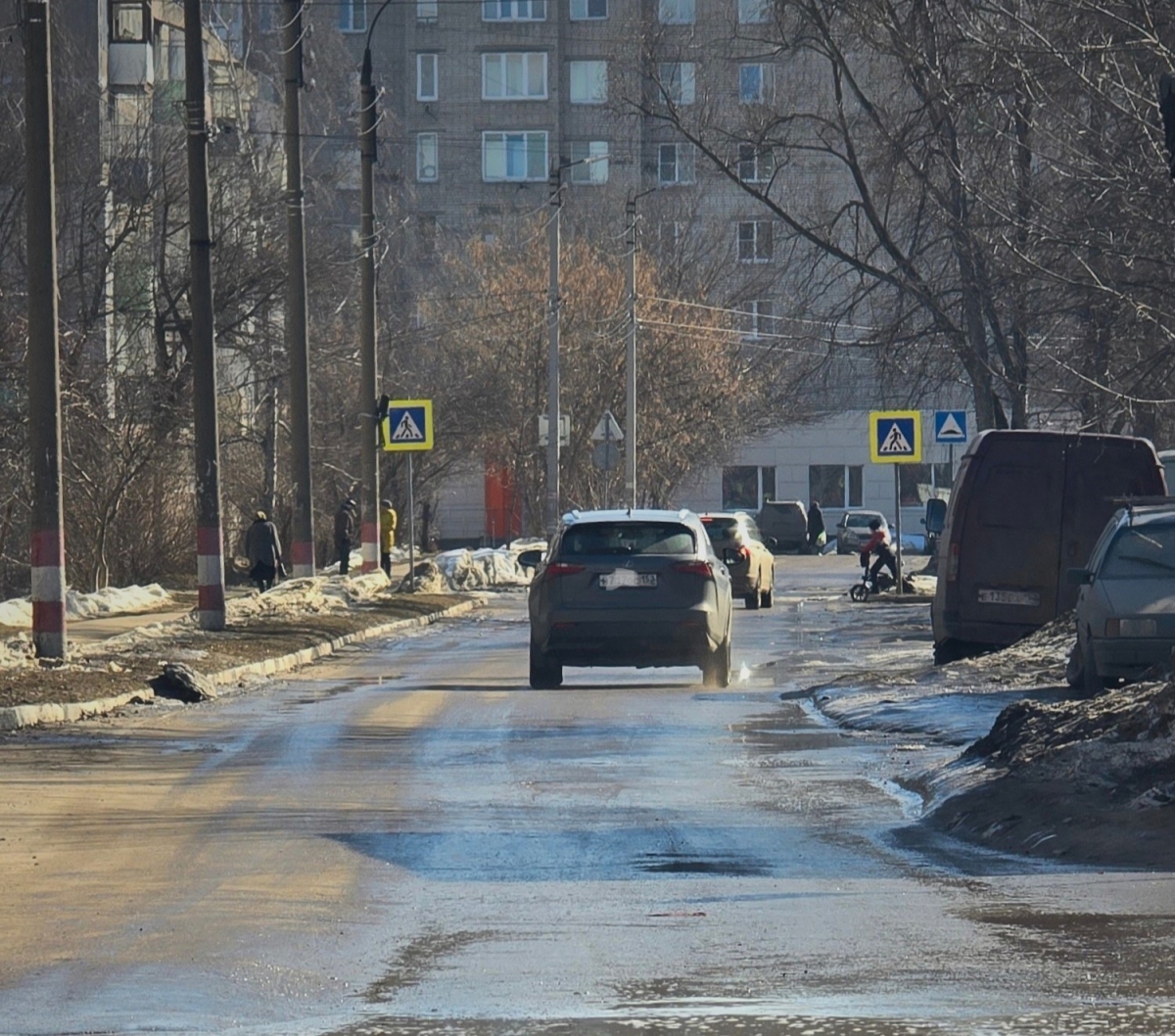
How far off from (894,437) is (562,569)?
15126 millimetres

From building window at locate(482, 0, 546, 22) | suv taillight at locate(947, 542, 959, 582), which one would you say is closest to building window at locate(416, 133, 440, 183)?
building window at locate(482, 0, 546, 22)

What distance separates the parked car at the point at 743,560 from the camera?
36719 millimetres

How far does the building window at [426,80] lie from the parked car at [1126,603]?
69173 millimetres

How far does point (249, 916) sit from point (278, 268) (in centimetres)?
3365

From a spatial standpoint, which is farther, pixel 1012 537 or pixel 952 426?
pixel 952 426

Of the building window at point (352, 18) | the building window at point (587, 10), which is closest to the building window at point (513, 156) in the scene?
the building window at point (587, 10)

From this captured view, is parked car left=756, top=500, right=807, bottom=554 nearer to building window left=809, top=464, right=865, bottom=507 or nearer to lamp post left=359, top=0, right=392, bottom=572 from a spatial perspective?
building window left=809, top=464, right=865, bottom=507

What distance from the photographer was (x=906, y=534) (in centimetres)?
7425

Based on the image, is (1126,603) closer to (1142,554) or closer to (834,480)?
(1142,554)

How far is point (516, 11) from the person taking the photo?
3290 inches

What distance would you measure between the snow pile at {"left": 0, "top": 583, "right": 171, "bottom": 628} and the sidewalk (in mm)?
438

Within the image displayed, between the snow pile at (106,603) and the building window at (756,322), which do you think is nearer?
the snow pile at (106,603)

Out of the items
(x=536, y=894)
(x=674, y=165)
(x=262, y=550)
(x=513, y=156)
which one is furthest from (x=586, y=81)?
(x=536, y=894)

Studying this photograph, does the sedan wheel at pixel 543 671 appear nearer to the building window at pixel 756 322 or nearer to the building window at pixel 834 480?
the building window at pixel 756 322
